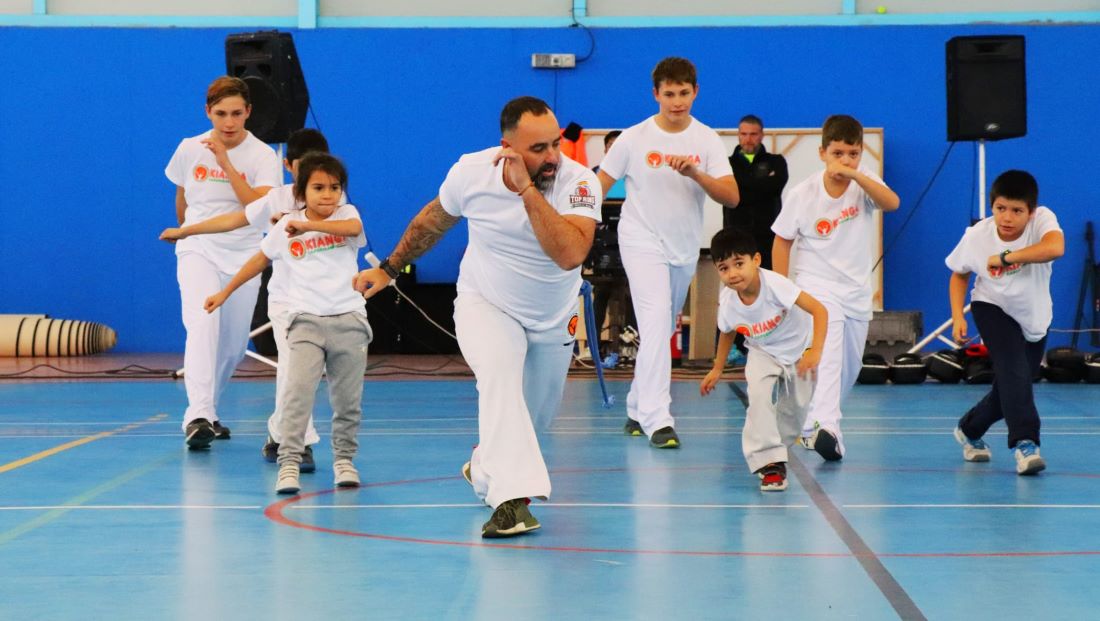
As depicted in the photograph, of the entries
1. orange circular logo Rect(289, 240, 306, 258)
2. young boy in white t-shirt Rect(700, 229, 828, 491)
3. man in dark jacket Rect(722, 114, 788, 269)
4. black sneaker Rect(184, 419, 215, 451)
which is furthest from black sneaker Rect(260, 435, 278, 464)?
man in dark jacket Rect(722, 114, 788, 269)

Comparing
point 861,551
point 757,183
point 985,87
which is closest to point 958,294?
point 861,551

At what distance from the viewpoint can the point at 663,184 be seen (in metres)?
7.71

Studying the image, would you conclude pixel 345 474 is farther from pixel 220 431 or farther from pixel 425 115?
pixel 425 115

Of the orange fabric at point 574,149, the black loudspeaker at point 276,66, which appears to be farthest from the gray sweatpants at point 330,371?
the orange fabric at point 574,149

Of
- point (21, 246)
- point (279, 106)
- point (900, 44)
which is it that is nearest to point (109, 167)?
point (21, 246)

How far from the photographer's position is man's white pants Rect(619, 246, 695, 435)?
7.52 m

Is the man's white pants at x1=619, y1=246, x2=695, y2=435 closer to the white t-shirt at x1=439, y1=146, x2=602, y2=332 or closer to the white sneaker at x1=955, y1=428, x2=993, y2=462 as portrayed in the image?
the white sneaker at x1=955, y1=428, x2=993, y2=462

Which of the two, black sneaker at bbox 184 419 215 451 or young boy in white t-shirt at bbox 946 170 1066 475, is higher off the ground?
young boy in white t-shirt at bbox 946 170 1066 475

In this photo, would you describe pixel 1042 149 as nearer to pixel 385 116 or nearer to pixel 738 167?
pixel 738 167

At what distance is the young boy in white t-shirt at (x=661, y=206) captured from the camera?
297 inches

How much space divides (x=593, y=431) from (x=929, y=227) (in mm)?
7942

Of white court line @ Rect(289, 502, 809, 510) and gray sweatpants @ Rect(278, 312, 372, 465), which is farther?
gray sweatpants @ Rect(278, 312, 372, 465)

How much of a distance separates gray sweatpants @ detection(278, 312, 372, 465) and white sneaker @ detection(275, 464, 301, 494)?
0.08 m

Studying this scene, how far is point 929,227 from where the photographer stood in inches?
589
